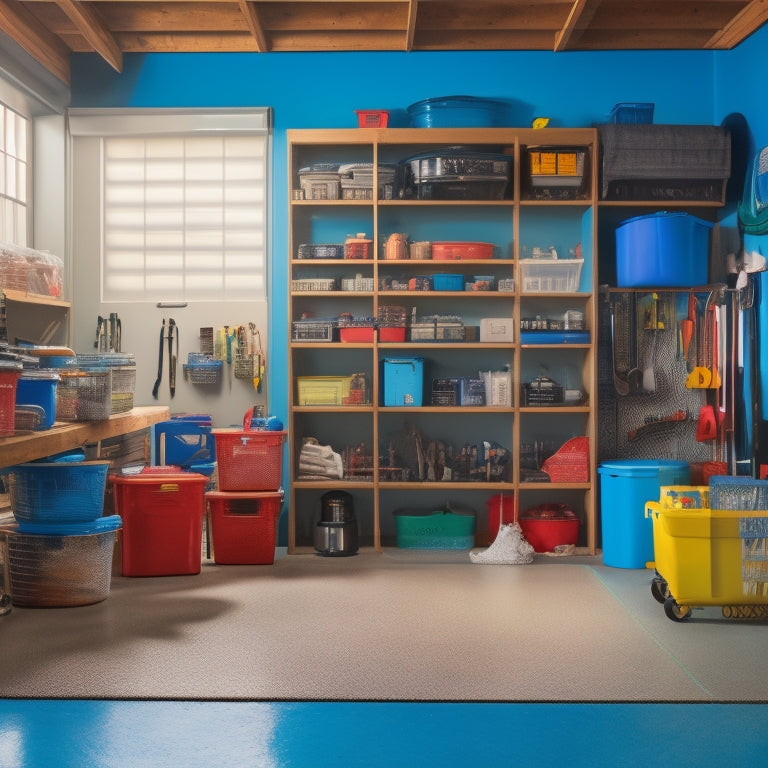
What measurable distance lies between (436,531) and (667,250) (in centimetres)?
235

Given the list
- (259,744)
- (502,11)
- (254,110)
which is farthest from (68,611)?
(502,11)

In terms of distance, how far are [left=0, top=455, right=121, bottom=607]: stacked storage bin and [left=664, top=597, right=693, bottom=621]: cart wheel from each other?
271cm

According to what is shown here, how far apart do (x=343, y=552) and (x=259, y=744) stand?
3123 mm

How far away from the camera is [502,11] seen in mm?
5898

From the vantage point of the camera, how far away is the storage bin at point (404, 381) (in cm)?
608

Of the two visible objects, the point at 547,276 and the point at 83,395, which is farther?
the point at 547,276

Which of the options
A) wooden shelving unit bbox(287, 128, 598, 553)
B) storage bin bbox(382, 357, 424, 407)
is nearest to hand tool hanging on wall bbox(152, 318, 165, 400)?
wooden shelving unit bbox(287, 128, 598, 553)

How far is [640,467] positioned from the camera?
5562 mm

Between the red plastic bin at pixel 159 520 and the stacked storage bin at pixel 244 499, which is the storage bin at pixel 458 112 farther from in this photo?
the red plastic bin at pixel 159 520

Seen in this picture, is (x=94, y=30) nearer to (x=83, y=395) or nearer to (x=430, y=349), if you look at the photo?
(x=83, y=395)

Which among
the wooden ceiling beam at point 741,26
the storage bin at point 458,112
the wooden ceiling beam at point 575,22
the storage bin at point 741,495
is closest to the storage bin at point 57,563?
the storage bin at point 741,495

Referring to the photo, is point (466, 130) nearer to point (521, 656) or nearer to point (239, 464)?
Answer: point (239, 464)

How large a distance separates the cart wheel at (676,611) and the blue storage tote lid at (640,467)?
4.41 feet

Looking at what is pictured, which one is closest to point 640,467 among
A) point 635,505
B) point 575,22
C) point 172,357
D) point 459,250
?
point 635,505
